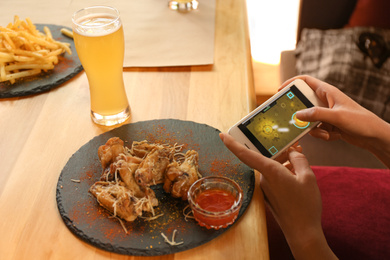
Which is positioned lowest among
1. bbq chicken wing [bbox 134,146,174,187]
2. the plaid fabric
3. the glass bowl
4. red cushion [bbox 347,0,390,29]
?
the plaid fabric

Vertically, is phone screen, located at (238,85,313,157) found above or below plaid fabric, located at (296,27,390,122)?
above

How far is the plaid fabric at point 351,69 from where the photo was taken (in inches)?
71.6

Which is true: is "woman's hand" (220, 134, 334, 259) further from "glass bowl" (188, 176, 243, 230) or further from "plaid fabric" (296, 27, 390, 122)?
"plaid fabric" (296, 27, 390, 122)

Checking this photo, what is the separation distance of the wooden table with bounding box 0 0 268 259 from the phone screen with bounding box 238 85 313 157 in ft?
0.31

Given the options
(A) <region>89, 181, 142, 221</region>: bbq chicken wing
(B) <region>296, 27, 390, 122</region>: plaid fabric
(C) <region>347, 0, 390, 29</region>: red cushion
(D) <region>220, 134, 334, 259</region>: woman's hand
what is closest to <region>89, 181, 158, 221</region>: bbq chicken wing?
(A) <region>89, 181, 142, 221</region>: bbq chicken wing

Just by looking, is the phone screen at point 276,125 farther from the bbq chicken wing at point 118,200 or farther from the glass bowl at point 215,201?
the bbq chicken wing at point 118,200

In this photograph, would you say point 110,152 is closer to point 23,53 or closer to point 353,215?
point 23,53

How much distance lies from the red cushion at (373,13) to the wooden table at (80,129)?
2.42 feet

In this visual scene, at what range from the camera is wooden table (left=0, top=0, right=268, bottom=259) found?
2.74 feet

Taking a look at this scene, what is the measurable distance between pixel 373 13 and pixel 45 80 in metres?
1.50

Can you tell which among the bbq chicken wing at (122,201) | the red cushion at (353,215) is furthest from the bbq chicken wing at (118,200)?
the red cushion at (353,215)

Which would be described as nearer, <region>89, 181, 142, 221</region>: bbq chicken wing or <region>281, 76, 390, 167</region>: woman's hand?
<region>89, 181, 142, 221</region>: bbq chicken wing

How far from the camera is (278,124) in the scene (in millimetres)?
1027

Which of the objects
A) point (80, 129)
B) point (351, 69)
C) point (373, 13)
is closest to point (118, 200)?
point (80, 129)
